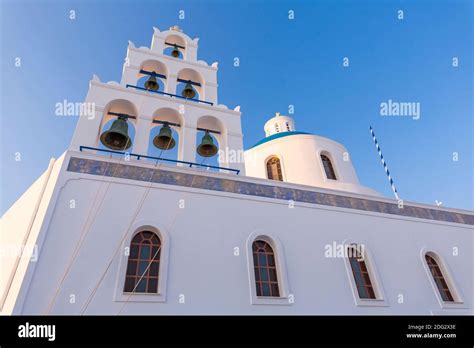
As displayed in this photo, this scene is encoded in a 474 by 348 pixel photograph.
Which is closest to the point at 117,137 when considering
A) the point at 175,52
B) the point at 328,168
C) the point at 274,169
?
the point at 175,52

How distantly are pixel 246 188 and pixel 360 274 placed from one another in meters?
2.96

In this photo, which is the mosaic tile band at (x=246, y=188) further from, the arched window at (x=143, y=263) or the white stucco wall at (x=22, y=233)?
the arched window at (x=143, y=263)

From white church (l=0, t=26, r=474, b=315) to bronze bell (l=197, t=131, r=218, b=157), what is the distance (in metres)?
0.03

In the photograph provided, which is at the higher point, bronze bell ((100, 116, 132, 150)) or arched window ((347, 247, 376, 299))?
bronze bell ((100, 116, 132, 150))

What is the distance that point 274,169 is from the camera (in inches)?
441

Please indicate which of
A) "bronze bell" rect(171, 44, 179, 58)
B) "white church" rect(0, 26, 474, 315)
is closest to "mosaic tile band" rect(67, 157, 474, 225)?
"white church" rect(0, 26, 474, 315)

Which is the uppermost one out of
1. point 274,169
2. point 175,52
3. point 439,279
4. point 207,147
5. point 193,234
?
point 175,52

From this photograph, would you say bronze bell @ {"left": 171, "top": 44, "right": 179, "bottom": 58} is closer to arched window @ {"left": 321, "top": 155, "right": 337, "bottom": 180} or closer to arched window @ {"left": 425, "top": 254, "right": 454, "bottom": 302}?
arched window @ {"left": 321, "top": 155, "right": 337, "bottom": 180}

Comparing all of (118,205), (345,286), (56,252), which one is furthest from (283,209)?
(56,252)

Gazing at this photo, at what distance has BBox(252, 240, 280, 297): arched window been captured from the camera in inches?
215

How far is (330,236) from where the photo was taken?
6.43 meters

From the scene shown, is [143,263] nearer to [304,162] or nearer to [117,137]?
[117,137]

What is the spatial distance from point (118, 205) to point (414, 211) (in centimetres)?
711

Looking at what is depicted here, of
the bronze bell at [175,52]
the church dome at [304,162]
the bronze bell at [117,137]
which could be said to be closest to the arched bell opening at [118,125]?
the bronze bell at [117,137]
